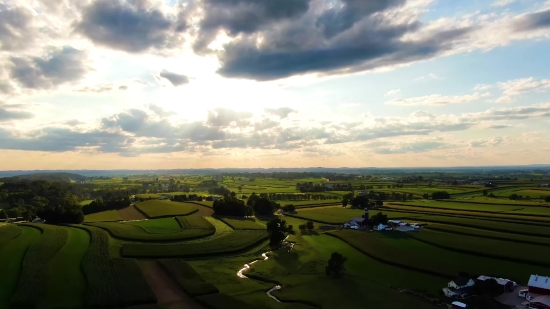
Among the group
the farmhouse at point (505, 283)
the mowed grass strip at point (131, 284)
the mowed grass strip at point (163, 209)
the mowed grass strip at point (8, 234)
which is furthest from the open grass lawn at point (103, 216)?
the farmhouse at point (505, 283)

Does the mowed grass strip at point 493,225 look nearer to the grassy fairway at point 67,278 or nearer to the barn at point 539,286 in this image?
the barn at point 539,286

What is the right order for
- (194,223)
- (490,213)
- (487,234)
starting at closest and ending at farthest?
(487,234) < (194,223) < (490,213)

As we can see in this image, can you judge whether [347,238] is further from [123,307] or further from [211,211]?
[211,211]

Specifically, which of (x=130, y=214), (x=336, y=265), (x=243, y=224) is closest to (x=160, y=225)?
(x=243, y=224)

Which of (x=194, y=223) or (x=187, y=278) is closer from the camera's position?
(x=187, y=278)

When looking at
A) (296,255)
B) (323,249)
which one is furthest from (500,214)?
(296,255)

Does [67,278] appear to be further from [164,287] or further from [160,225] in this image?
[160,225]

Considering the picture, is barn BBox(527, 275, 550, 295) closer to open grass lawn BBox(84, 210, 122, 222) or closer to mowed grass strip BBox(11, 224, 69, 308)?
mowed grass strip BBox(11, 224, 69, 308)
